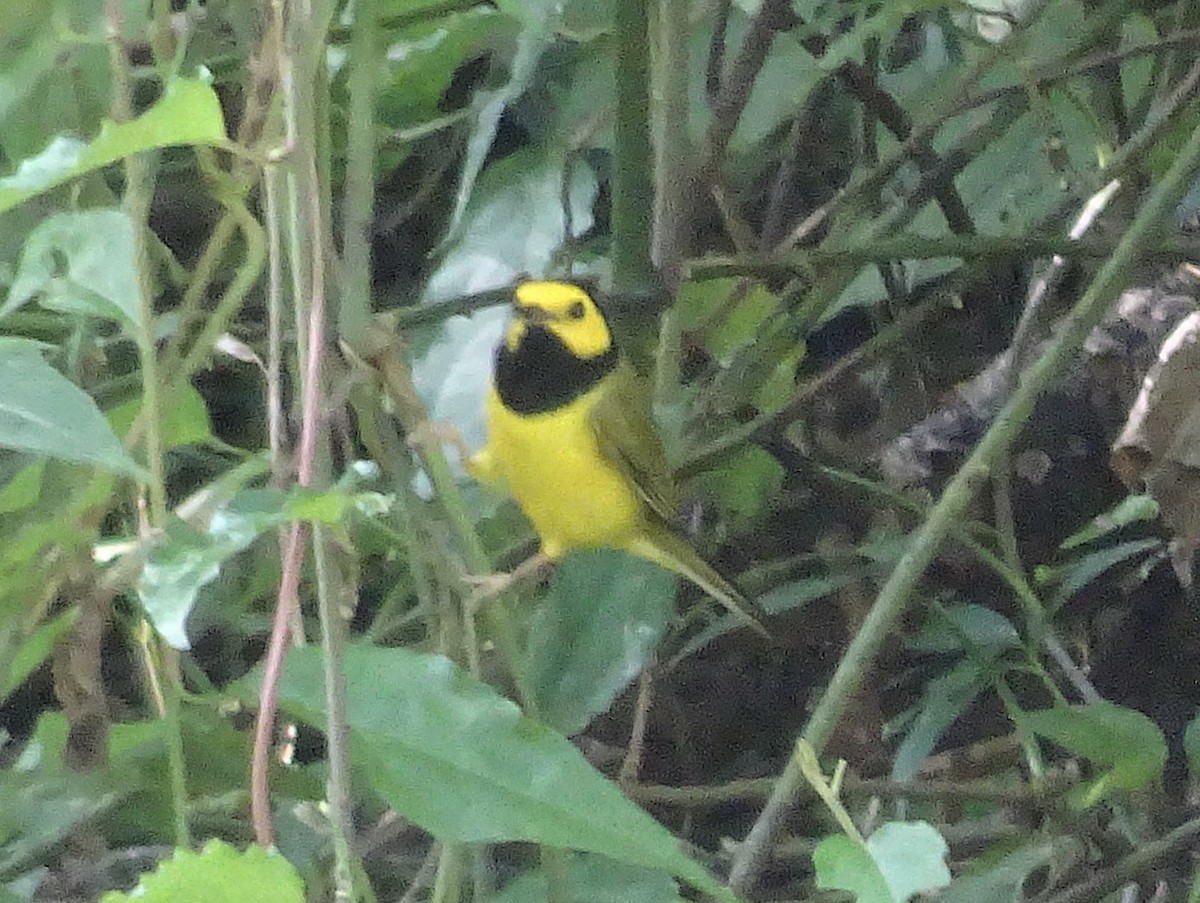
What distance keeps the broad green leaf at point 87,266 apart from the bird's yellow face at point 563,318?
520 millimetres

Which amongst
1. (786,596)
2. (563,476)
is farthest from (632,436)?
(786,596)

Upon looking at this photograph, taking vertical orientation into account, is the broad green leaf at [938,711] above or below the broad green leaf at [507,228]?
below

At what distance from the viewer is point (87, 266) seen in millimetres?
500

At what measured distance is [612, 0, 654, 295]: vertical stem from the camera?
819mm

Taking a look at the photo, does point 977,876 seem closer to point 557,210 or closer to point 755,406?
point 755,406

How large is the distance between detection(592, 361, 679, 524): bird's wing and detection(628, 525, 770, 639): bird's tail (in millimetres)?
46

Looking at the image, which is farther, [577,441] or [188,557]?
[577,441]

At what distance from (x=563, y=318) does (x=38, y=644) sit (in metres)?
0.55

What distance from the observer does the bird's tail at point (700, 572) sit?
107 cm

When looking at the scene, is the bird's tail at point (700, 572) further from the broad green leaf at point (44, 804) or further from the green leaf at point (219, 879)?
the green leaf at point (219, 879)

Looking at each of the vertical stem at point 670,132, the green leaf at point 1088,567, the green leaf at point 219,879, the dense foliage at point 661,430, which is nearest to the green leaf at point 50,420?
the dense foliage at point 661,430

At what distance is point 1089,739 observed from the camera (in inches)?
32.3

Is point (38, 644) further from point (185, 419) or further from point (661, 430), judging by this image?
point (661, 430)

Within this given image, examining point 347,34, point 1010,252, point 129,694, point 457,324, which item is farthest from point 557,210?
point 129,694
